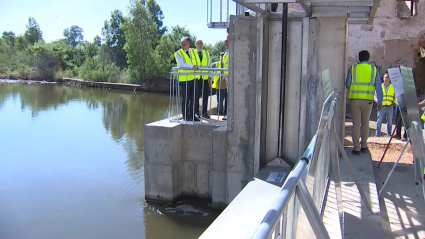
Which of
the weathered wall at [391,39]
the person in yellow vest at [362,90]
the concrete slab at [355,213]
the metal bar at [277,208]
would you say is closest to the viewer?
the metal bar at [277,208]

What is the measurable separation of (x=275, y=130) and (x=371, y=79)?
165cm

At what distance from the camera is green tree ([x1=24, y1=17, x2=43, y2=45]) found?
71863 millimetres

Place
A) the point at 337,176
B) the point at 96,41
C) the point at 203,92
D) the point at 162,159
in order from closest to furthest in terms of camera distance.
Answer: the point at 337,176
the point at 162,159
the point at 203,92
the point at 96,41

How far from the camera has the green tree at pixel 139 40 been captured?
104 ft

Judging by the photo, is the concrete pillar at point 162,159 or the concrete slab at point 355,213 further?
the concrete pillar at point 162,159

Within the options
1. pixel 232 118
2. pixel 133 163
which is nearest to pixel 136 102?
pixel 133 163

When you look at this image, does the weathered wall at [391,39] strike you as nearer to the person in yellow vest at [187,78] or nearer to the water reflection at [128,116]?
the water reflection at [128,116]

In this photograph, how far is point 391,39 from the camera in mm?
13547

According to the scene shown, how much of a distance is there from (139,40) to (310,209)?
103 ft

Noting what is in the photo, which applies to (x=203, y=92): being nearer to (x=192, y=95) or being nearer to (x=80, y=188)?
(x=192, y=95)

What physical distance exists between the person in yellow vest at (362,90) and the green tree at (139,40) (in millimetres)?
26077

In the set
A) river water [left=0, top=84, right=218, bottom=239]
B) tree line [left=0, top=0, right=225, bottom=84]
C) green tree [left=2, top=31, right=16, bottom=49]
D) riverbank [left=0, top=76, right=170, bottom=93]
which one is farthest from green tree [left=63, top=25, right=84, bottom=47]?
river water [left=0, top=84, right=218, bottom=239]

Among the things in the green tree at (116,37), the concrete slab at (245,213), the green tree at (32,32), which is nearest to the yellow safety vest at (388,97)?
the concrete slab at (245,213)

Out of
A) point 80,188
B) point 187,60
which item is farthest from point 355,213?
point 80,188
